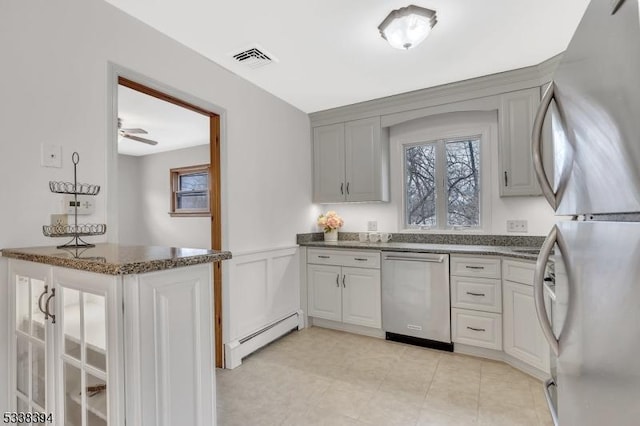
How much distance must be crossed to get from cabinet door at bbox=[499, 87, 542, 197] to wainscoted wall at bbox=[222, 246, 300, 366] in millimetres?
2263

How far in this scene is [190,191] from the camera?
522 cm

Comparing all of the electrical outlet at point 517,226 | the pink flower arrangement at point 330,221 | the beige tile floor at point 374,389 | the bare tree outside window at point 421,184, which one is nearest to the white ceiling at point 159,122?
the pink flower arrangement at point 330,221

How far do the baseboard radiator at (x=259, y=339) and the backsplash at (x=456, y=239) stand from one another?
2.88 ft

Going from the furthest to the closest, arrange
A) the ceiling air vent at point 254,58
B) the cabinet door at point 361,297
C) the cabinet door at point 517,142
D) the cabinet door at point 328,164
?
the cabinet door at point 328,164
the cabinet door at point 361,297
the cabinet door at point 517,142
the ceiling air vent at point 254,58

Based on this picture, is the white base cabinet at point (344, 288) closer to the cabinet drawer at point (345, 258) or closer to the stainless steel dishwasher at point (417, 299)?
the cabinet drawer at point (345, 258)

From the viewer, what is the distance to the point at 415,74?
2.82 metres

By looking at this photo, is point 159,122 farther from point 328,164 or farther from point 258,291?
point 258,291

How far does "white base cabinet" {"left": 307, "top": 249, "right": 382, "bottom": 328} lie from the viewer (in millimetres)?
3162

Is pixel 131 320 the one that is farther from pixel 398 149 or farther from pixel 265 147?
pixel 398 149

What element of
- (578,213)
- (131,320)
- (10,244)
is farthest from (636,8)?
(10,244)

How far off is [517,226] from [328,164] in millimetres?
2096

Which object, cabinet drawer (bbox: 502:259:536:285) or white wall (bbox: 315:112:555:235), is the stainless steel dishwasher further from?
white wall (bbox: 315:112:555:235)

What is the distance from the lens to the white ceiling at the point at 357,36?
1887 millimetres

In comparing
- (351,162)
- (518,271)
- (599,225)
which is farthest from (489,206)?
(599,225)
